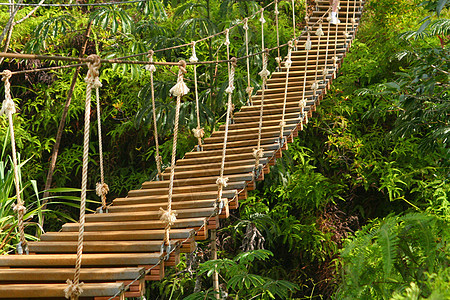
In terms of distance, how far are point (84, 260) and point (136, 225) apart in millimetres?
337

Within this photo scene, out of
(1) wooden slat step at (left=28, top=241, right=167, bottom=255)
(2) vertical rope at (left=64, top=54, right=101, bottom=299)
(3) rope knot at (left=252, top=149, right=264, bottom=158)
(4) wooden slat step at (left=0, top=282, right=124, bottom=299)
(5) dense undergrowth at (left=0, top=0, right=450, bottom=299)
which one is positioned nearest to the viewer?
(2) vertical rope at (left=64, top=54, right=101, bottom=299)

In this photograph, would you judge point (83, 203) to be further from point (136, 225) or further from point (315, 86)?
point (315, 86)

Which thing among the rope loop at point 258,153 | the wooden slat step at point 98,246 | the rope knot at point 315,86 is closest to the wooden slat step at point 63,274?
the wooden slat step at point 98,246

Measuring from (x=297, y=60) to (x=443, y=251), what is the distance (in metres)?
2.66

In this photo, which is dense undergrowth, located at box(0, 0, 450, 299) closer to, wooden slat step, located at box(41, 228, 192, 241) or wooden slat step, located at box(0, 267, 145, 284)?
wooden slat step, located at box(41, 228, 192, 241)

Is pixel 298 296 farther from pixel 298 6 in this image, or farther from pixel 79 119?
pixel 298 6

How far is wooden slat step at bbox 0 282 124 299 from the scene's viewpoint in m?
1.79

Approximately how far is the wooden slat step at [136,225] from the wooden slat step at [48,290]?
0.50 m

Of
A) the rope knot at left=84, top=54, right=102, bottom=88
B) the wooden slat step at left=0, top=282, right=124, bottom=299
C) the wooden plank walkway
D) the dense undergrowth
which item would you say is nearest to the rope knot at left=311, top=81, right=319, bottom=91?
the wooden plank walkway

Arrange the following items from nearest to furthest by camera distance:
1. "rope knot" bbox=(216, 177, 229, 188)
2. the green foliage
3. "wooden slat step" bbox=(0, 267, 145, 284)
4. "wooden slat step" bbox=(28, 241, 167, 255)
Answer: the green foliage < "wooden slat step" bbox=(0, 267, 145, 284) < "wooden slat step" bbox=(28, 241, 167, 255) < "rope knot" bbox=(216, 177, 229, 188)

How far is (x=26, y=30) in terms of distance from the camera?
4496 mm

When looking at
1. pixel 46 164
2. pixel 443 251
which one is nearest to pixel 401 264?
pixel 443 251

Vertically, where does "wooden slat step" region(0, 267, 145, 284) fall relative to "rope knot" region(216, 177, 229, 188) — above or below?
below

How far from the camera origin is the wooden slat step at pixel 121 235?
7.13 ft
